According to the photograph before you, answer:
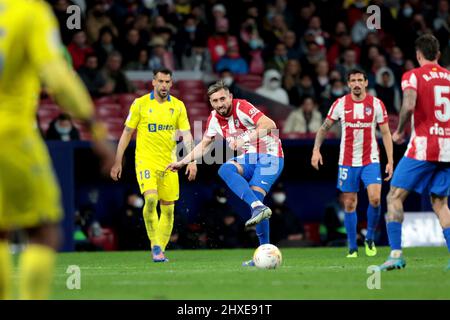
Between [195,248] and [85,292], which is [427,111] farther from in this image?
[195,248]

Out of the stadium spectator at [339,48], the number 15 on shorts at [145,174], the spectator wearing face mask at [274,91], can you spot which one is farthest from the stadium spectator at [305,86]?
the number 15 on shorts at [145,174]

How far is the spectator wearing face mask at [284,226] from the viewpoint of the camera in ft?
58.1

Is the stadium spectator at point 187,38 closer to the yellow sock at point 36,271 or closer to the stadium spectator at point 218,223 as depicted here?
the stadium spectator at point 218,223

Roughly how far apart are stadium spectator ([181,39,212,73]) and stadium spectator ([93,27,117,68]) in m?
1.62

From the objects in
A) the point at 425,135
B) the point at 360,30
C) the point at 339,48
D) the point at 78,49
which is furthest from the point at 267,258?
the point at 360,30

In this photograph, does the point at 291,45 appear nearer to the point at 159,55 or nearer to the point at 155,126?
the point at 159,55

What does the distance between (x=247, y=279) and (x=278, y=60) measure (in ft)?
37.4

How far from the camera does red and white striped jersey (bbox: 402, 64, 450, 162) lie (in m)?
10.1

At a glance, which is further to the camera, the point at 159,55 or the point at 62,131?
the point at 159,55

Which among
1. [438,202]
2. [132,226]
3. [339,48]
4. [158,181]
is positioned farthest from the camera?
[339,48]

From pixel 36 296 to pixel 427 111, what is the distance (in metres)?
5.21

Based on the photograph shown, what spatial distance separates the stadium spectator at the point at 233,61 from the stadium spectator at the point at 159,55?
98 centimetres

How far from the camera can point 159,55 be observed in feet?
66.2

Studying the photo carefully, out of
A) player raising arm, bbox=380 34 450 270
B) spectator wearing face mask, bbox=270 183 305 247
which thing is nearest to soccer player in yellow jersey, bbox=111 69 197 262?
player raising arm, bbox=380 34 450 270
